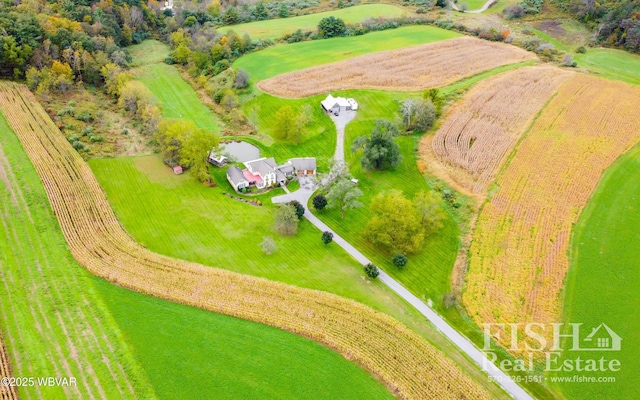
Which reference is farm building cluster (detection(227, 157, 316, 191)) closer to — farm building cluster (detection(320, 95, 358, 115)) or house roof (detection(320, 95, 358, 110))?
farm building cluster (detection(320, 95, 358, 115))

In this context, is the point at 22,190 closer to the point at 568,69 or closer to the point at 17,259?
the point at 17,259

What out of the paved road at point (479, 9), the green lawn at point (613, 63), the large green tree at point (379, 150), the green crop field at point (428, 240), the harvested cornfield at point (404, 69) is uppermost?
the paved road at point (479, 9)

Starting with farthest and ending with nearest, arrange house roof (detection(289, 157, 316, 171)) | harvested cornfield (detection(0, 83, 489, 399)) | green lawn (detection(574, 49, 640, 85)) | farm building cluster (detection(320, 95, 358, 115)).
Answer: green lawn (detection(574, 49, 640, 85)) < farm building cluster (detection(320, 95, 358, 115)) < house roof (detection(289, 157, 316, 171)) < harvested cornfield (detection(0, 83, 489, 399))

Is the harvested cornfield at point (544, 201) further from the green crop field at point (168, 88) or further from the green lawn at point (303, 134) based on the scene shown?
the green crop field at point (168, 88)

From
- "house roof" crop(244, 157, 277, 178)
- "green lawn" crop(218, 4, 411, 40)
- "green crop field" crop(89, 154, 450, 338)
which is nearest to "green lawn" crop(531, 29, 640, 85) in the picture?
"green lawn" crop(218, 4, 411, 40)

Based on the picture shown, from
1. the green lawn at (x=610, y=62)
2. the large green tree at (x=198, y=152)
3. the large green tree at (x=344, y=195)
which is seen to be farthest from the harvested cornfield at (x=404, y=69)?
the large green tree at (x=344, y=195)

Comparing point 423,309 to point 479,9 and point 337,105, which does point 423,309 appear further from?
point 479,9

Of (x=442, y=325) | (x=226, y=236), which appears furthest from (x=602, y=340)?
(x=226, y=236)
